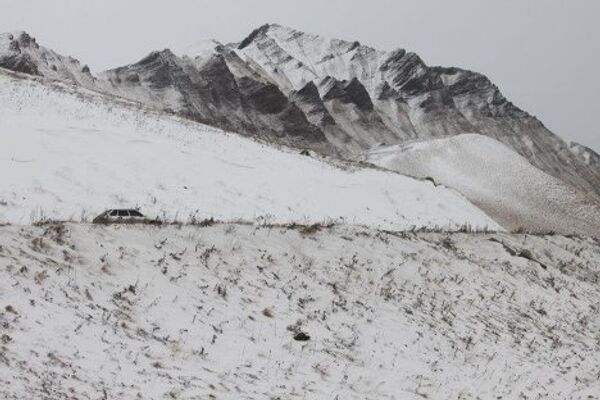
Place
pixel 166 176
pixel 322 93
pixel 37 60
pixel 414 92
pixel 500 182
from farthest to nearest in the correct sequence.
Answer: pixel 414 92, pixel 322 93, pixel 37 60, pixel 500 182, pixel 166 176

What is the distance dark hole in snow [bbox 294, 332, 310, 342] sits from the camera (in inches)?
372

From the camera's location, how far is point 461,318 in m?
12.5

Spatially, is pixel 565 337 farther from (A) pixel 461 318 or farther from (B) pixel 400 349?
(B) pixel 400 349

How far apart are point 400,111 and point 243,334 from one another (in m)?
126

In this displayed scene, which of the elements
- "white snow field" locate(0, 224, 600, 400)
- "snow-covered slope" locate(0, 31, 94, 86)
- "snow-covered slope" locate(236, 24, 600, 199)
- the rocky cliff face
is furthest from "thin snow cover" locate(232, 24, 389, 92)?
"white snow field" locate(0, 224, 600, 400)

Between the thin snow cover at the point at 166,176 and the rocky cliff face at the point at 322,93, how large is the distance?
4001 centimetres

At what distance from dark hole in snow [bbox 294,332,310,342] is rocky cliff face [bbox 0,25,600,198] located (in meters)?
57.3

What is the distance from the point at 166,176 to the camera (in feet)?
60.6

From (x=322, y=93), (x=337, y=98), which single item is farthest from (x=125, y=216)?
(x=322, y=93)

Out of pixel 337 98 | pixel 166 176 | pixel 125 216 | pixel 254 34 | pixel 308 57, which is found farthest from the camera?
pixel 254 34

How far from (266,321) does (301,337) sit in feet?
2.10

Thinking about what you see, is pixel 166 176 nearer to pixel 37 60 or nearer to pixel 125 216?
pixel 125 216

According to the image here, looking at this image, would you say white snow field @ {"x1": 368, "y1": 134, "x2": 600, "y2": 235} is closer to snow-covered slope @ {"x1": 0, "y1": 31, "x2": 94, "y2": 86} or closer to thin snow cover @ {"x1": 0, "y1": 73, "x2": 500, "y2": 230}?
thin snow cover @ {"x1": 0, "y1": 73, "x2": 500, "y2": 230}

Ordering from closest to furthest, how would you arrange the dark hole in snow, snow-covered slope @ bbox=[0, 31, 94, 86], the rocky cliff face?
the dark hole in snow → snow-covered slope @ bbox=[0, 31, 94, 86] → the rocky cliff face
